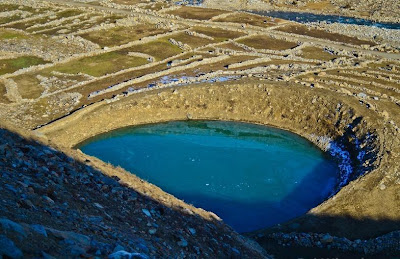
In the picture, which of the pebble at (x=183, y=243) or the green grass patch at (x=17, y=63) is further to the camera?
the green grass patch at (x=17, y=63)

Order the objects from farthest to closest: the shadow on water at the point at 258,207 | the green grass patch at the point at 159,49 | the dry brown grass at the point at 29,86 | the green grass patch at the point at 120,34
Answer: the green grass patch at the point at 120,34, the green grass patch at the point at 159,49, the dry brown grass at the point at 29,86, the shadow on water at the point at 258,207

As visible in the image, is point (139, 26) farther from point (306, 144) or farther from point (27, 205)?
point (27, 205)

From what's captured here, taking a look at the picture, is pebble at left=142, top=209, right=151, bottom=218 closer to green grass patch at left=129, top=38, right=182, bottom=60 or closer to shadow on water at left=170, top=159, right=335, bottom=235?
shadow on water at left=170, top=159, right=335, bottom=235

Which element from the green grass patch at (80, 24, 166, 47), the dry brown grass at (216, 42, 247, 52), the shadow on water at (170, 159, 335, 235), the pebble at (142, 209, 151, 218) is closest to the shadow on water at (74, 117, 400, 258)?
the shadow on water at (170, 159, 335, 235)

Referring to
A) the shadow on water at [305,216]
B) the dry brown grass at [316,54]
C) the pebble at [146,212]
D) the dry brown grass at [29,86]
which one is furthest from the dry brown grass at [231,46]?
A: the pebble at [146,212]

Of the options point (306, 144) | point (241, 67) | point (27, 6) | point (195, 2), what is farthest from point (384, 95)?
point (27, 6)

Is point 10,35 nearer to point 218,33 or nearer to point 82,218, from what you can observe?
point 218,33

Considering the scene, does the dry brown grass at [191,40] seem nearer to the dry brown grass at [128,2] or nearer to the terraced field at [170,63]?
the terraced field at [170,63]
